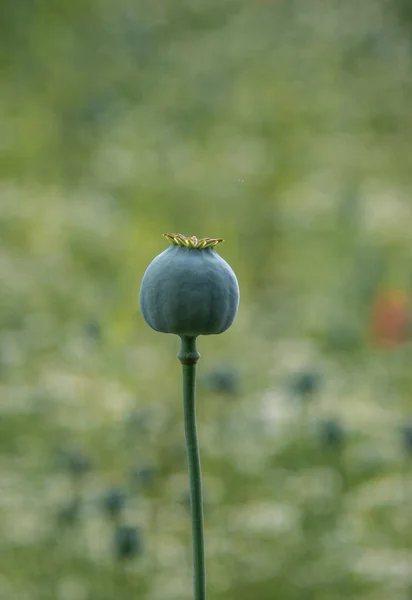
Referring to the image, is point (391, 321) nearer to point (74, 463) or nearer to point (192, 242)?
point (74, 463)

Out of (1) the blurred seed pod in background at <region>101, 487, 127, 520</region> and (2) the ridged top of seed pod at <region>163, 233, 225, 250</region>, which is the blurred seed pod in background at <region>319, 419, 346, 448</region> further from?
(2) the ridged top of seed pod at <region>163, 233, 225, 250</region>

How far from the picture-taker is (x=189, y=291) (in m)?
0.48

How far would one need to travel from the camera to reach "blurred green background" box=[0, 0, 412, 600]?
1.90 m

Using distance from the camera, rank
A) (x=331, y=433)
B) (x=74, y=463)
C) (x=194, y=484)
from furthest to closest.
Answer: (x=331, y=433) → (x=74, y=463) → (x=194, y=484)

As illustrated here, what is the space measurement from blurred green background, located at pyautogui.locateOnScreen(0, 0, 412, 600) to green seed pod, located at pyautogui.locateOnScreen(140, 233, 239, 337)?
1119 mm

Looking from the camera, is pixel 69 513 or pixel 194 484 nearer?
pixel 194 484

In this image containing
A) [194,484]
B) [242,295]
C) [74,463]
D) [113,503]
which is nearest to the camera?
[194,484]

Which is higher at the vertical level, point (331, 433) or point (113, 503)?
point (331, 433)

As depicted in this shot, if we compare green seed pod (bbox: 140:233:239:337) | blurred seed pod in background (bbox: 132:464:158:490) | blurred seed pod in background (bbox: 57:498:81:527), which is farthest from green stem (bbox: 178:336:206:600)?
blurred seed pod in background (bbox: 132:464:158:490)

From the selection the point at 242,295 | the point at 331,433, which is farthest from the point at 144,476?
the point at 242,295

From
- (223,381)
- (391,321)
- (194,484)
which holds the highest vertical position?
(391,321)

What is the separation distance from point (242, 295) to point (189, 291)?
3050 mm

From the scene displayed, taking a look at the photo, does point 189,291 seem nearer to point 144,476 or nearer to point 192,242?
point 192,242

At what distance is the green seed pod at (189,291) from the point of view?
1.58 feet
